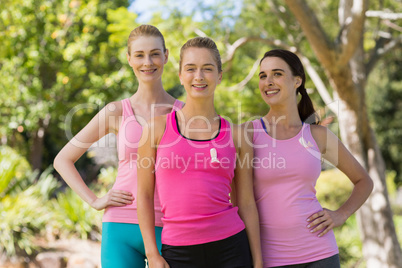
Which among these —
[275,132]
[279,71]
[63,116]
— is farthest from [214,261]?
[63,116]

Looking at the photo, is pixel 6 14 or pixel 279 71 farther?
pixel 6 14

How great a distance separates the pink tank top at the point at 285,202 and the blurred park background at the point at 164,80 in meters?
2.34

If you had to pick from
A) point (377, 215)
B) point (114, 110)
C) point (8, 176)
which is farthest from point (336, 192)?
point (114, 110)

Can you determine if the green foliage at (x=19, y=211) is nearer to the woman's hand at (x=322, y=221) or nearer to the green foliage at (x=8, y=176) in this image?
the green foliage at (x=8, y=176)

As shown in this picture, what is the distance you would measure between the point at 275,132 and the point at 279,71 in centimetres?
34

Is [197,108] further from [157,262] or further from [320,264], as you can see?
[320,264]

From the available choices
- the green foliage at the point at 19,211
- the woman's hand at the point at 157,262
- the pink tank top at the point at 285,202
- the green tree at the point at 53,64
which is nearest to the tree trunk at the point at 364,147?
the pink tank top at the point at 285,202

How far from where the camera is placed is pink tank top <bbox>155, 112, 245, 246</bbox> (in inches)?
76.0

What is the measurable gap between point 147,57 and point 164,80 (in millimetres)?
5866

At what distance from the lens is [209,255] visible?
1.93m

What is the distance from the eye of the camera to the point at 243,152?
2127 millimetres

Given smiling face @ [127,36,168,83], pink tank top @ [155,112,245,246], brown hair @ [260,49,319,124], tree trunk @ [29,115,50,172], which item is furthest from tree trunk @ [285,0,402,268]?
tree trunk @ [29,115,50,172]

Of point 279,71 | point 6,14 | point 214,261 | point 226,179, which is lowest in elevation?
point 214,261

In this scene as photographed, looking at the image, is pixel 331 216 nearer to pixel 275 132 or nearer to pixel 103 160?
pixel 275 132
